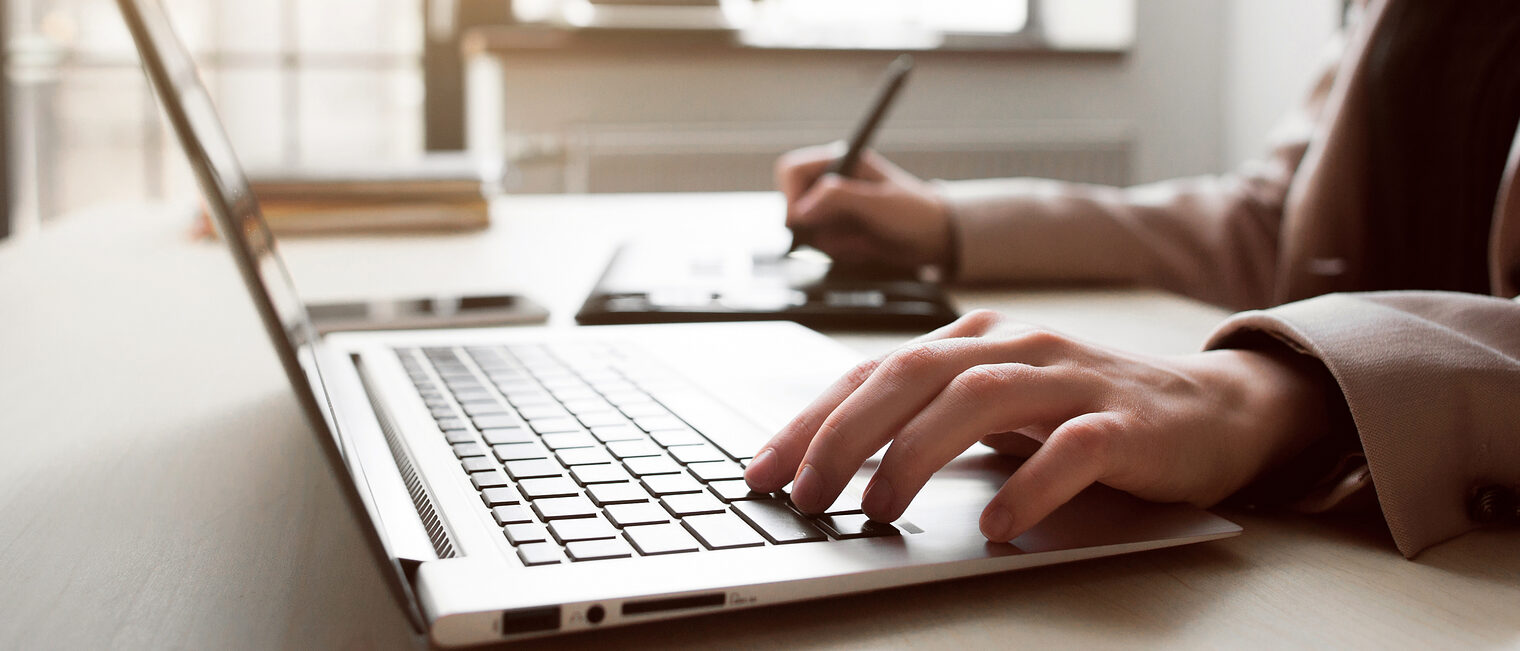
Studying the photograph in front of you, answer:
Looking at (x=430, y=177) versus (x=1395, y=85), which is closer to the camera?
(x=1395, y=85)

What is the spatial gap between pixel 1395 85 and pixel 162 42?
0.86 m

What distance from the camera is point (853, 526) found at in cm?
33

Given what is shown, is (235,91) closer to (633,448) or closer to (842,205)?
(842,205)

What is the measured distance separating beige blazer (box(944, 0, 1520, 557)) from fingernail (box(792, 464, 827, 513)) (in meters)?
0.18

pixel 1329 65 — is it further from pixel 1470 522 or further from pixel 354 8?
pixel 354 8

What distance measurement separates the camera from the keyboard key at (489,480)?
1.17 ft

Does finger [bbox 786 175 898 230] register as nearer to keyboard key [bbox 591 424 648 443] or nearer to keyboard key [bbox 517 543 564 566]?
keyboard key [bbox 591 424 648 443]

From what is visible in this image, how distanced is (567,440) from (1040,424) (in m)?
0.17

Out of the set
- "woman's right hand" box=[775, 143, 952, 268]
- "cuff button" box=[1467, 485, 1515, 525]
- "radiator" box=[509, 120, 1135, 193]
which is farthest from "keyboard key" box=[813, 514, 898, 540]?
"radiator" box=[509, 120, 1135, 193]

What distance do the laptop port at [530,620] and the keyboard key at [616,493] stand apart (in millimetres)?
70

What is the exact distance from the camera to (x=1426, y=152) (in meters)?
0.87

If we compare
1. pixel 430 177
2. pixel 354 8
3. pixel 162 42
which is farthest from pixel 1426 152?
pixel 354 8

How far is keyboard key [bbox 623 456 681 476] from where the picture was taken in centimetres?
37

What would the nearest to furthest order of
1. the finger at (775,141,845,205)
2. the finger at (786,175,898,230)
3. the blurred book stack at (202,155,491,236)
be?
the finger at (786,175,898,230) → the finger at (775,141,845,205) → the blurred book stack at (202,155,491,236)
